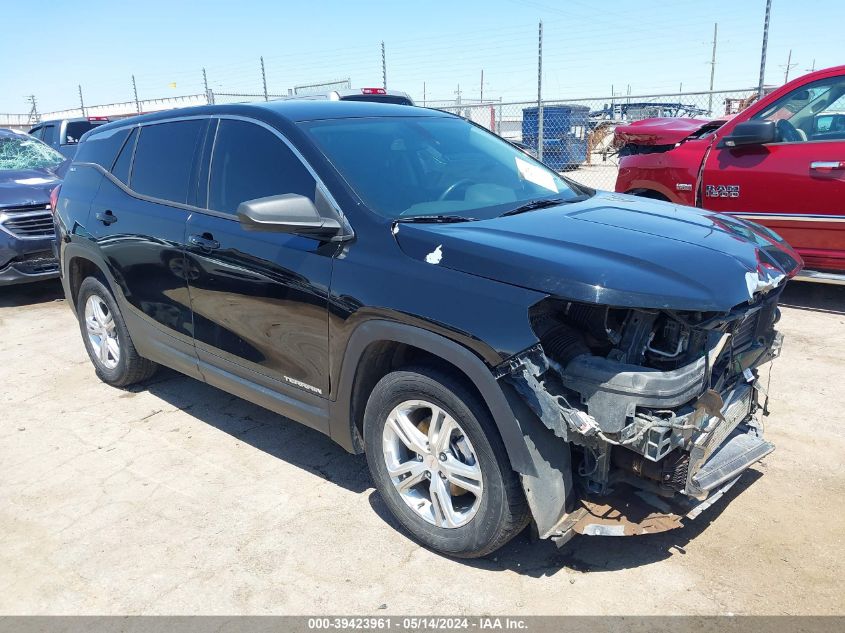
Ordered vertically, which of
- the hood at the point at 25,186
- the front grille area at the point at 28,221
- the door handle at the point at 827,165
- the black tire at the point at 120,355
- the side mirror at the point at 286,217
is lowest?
the black tire at the point at 120,355

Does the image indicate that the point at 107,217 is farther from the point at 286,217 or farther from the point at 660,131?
the point at 660,131

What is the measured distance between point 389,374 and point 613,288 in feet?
3.37

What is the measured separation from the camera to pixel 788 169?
5.90 metres

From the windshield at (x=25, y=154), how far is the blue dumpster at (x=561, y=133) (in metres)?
11.3

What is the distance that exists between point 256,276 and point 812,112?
5164 mm

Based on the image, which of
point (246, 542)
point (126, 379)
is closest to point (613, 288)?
point (246, 542)

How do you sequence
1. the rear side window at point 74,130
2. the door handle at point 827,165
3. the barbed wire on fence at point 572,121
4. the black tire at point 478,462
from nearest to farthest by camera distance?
the black tire at point 478,462, the door handle at point 827,165, the rear side window at point 74,130, the barbed wire on fence at point 572,121

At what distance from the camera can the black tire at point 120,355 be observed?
475cm

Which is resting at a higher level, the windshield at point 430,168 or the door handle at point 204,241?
the windshield at point 430,168

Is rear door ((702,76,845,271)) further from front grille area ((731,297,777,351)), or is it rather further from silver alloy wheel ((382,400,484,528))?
silver alloy wheel ((382,400,484,528))

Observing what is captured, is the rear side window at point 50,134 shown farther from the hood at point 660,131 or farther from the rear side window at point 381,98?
the hood at point 660,131

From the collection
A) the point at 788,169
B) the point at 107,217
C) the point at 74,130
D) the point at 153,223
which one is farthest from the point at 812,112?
the point at 74,130

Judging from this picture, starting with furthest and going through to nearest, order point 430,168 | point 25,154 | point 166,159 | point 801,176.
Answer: point 25,154, point 801,176, point 166,159, point 430,168

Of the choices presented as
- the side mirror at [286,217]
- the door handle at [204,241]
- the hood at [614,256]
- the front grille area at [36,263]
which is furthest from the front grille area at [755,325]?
the front grille area at [36,263]
